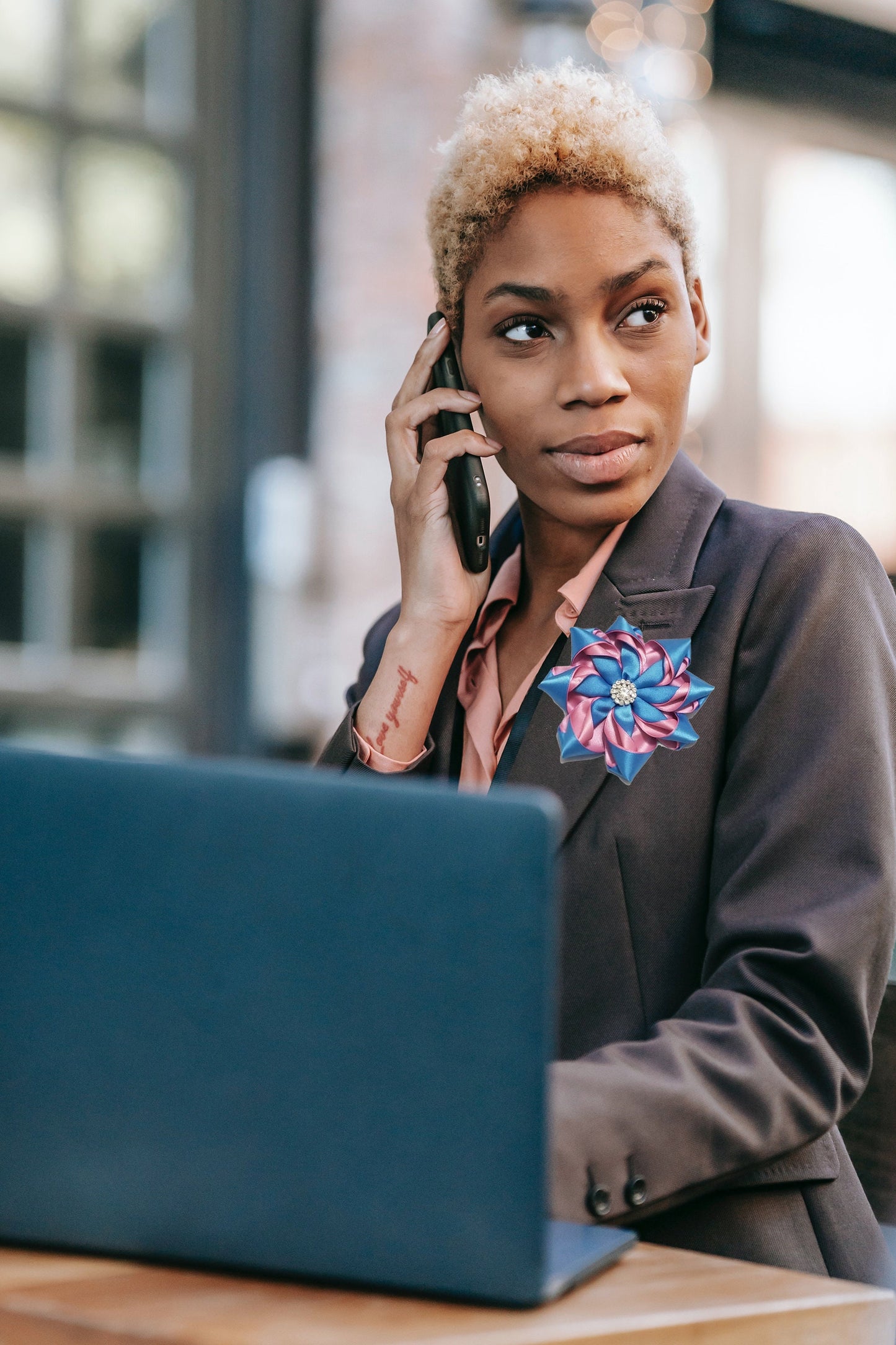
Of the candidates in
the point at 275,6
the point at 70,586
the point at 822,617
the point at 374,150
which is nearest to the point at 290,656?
the point at 70,586

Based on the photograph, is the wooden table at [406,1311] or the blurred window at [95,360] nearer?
the wooden table at [406,1311]

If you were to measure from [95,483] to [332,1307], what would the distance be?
9.46 feet

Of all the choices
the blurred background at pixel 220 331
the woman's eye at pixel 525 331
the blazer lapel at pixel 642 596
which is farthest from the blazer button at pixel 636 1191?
the blurred background at pixel 220 331

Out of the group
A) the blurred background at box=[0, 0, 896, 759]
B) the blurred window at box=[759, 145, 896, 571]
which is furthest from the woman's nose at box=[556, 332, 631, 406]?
the blurred window at box=[759, 145, 896, 571]

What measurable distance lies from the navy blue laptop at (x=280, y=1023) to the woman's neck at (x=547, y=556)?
25.2 inches

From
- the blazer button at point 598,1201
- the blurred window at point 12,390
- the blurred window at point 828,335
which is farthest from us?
the blurred window at point 828,335

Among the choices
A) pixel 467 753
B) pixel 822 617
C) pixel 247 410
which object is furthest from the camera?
pixel 247 410

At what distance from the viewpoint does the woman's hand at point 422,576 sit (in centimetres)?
Result: 121

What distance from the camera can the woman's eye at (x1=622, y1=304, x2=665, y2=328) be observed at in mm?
1115

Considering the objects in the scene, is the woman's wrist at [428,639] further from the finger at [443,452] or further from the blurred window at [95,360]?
the blurred window at [95,360]

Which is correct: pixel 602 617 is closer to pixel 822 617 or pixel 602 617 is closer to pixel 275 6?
pixel 822 617

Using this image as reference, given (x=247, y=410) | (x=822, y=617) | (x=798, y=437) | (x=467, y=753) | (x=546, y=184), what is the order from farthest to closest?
(x=798, y=437) → (x=247, y=410) → (x=467, y=753) → (x=546, y=184) → (x=822, y=617)

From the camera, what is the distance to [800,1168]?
92cm

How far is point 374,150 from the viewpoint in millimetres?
3436
